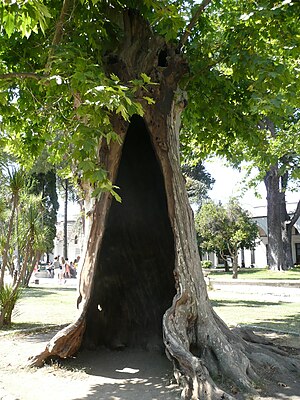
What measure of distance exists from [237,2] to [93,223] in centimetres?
612

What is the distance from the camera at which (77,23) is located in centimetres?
659

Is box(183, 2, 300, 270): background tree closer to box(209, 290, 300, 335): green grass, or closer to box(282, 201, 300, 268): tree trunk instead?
box(209, 290, 300, 335): green grass

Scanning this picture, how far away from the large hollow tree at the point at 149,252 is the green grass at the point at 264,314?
3.09 metres

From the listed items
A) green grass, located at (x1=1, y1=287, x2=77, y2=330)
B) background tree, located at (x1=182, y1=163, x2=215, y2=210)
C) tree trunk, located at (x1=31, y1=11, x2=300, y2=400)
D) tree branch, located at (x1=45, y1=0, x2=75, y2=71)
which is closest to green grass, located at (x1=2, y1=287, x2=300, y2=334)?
green grass, located at (x1=1, y1=287, x2=77, y2=330)

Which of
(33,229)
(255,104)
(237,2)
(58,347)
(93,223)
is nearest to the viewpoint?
(58,347)

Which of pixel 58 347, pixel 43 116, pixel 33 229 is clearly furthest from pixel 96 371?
pixel 33 229

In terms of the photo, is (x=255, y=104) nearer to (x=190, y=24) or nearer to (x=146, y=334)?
(x=190, y=24)

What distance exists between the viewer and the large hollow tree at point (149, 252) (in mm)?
5676

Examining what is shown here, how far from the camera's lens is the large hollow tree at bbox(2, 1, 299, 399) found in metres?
5.68

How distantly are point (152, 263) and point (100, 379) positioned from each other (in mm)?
2491

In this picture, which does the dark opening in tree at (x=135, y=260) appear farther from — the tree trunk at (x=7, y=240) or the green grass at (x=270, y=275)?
the green grass at (x=270, y=275)

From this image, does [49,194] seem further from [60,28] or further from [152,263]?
[60,28]

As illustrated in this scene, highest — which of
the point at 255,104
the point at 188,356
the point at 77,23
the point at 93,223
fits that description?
the point at 77,23

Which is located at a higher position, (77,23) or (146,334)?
(77,23)
